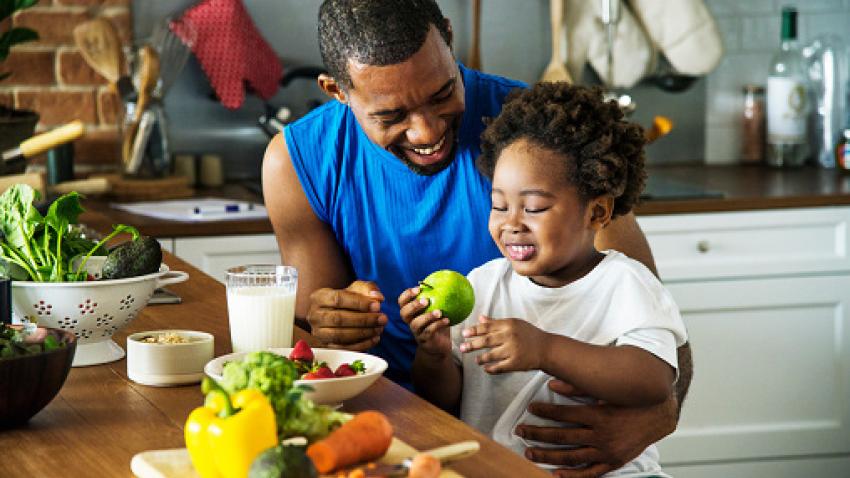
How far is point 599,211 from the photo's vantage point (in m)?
1.98

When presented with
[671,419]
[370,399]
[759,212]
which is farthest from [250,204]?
[370,399]

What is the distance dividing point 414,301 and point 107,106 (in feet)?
7.28

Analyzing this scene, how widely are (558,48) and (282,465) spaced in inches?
120

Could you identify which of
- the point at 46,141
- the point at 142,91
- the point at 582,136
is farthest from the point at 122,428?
the point at 142,91

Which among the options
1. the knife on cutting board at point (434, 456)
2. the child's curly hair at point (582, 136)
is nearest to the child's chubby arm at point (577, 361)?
the child's curly hair at point (582, 136)

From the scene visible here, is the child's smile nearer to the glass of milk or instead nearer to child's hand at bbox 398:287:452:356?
child's hand at bbox 398:287:452:356

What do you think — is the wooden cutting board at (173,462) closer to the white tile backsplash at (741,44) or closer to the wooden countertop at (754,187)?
the wooden countertop at (754,187)

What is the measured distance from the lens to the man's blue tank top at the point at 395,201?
2209 mm

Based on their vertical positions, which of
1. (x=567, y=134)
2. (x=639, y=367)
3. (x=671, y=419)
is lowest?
(x=671, y=419)

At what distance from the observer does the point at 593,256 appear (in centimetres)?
200

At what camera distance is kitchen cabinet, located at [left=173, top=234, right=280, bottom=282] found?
3.14 m

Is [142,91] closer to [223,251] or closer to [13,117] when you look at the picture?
[13,117]

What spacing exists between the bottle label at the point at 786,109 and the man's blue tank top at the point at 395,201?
1.93m

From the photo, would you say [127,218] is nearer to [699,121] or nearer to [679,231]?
[679,231]
